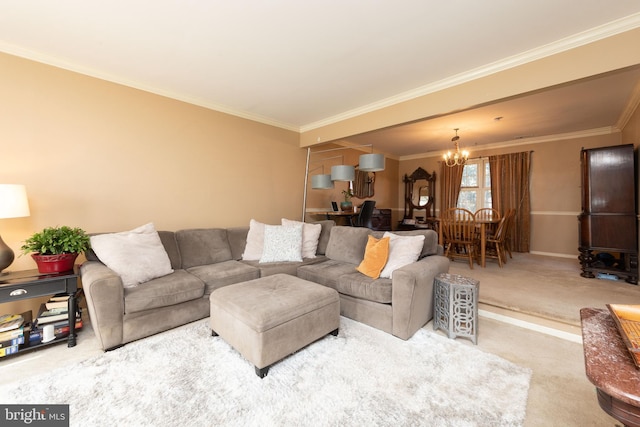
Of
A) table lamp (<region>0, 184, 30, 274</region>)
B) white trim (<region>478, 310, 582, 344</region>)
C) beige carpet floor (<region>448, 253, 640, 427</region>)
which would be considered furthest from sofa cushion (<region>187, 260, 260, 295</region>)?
white trim (<region>478, 310, 582, 344</region>)

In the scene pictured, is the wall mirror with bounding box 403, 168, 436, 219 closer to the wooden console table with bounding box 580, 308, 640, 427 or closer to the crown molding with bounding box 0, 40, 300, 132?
the crown molding with bounding box 0, 40, 300, 132

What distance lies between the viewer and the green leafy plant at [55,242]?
2.00 metres

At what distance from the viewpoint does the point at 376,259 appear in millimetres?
2486

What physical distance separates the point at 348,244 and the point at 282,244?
0.80 meters

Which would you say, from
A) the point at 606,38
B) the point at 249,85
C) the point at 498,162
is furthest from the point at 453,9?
the point at 498,162

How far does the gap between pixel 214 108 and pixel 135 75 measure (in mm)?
933

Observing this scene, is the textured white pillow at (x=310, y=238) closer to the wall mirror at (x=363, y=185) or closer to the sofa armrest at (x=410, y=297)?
the sofa armrest at (x=410, y=297)

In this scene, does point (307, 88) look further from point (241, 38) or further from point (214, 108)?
point (214, 108)

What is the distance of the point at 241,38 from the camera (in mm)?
2137

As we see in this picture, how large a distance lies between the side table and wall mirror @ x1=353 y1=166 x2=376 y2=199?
4.79 metres

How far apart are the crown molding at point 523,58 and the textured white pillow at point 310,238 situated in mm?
1770

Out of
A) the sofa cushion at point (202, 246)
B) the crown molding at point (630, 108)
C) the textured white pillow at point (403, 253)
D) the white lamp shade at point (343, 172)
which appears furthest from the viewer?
the white lamp shade at point (343, 172)

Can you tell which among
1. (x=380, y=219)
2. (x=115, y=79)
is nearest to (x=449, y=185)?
(x=380, y=219)

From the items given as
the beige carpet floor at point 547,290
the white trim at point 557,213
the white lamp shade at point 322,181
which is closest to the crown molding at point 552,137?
the white trim at point 557,213
